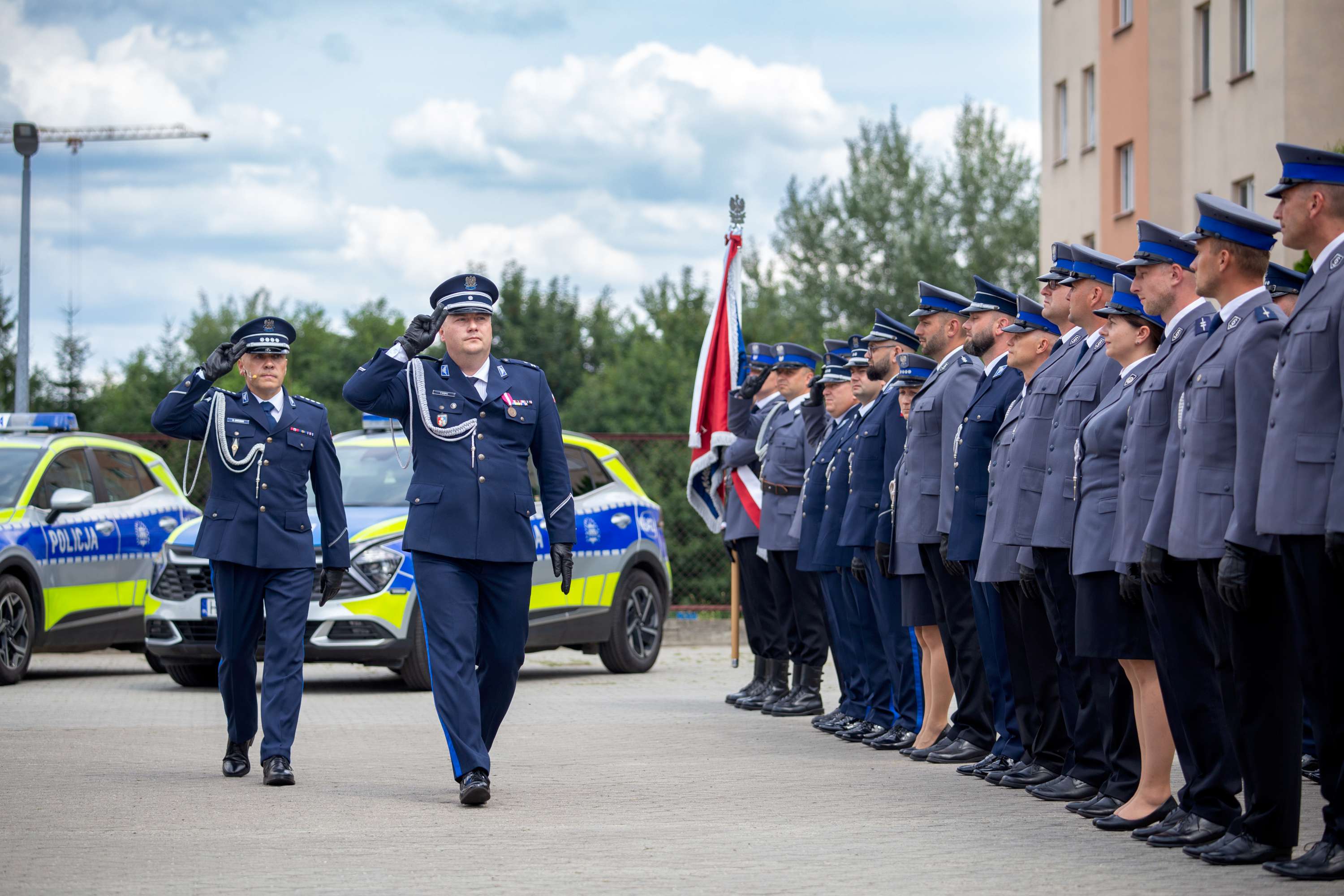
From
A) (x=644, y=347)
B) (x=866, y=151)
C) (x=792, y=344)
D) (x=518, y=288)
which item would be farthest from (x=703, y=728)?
(x=866, y=151)

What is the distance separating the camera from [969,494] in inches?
368

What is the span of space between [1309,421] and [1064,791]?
2922 mm

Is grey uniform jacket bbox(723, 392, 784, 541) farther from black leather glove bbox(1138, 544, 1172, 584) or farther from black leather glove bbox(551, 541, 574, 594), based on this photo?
black leather glove bbox(1138, 544, 1172, 584)

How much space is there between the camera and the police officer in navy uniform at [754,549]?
43.9 feet

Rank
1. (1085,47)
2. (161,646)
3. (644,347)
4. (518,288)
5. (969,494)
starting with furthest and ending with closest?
(518,288) < (644,347) < (1085,47) < (161,646) < (969,494)

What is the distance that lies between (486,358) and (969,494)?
2699mm

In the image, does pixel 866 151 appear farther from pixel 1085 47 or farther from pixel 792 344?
pixel 792 344

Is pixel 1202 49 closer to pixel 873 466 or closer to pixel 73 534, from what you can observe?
pixel 873 466

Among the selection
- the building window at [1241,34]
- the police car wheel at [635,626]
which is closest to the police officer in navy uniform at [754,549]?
the police car wheel at [635,626]

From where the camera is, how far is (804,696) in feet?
42.2

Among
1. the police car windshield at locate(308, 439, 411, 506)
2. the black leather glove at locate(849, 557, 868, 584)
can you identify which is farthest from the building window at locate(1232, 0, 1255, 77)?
the black leather glove at locate(849, 557, 868, 584)

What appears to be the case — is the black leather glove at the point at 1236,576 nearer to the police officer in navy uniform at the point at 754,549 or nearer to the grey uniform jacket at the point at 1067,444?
the grey uniform jacket at the point at 1067,444

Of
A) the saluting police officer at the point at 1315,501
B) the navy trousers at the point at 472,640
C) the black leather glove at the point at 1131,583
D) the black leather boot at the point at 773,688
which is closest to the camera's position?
the saluting police officer at the point at 1315,501

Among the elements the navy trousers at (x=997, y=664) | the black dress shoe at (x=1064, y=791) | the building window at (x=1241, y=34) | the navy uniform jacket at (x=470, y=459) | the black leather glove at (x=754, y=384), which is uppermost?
the building window at (x=1241, y=34)
